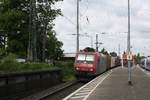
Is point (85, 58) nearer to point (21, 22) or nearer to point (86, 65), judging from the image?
point (86, 65)

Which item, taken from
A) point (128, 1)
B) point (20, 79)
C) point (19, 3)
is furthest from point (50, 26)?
point (20, 79)

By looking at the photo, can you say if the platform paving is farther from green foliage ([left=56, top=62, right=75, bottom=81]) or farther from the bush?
green foliage ([left=56, top=62, right=75, bottom=81])

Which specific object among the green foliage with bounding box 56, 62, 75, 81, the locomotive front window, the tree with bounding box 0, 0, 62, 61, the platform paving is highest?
the tree with bounding box 0, 0, 62, 61

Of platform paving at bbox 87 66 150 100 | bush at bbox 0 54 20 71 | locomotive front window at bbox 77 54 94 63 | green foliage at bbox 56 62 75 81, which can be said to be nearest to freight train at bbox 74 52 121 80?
locomotive front window at bbox 77 54 94 63

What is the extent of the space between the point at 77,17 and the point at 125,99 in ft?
134

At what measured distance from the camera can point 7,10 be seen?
6656 centimetres

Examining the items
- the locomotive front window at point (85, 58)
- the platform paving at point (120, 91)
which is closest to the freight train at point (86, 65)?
the locomotive front window at point (85, 58)

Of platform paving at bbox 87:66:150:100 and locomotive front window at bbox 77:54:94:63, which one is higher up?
locomotive front window at bbox 77:54:94:63

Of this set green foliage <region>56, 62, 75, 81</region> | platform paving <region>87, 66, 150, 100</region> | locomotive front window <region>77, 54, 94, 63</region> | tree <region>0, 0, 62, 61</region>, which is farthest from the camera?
tree <region>0, 0, 62, 61</region>

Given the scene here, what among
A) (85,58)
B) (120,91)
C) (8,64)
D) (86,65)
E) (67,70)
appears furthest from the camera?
(67,70)

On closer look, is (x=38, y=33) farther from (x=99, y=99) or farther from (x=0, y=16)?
(x=99, y=99)

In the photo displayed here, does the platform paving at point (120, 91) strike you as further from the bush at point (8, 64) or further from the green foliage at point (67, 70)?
the green foliage at point (67, 70)

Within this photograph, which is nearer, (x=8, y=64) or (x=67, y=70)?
(x=8, y=64)

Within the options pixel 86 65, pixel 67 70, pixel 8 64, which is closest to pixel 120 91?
pixel 8 64
